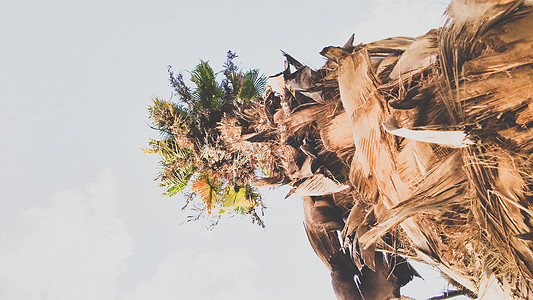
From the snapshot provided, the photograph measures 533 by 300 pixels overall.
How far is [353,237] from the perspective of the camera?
3.30m

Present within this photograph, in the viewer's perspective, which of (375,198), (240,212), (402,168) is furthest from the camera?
(240,212)

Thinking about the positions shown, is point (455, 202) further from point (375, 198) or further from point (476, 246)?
point (375, 198)

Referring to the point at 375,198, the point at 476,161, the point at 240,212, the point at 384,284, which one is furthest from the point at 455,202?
the point at 240,212

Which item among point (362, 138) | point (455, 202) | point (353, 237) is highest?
point (362, 138)

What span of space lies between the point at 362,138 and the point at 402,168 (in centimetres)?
31

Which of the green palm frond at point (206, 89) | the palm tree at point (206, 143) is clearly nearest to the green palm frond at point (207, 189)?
the palm tree at point (206, 143)

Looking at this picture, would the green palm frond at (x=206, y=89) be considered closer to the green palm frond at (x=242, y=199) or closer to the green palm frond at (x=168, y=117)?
the green palm frond at (x=168, y=117)

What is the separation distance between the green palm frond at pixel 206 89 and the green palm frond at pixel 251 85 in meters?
0.27

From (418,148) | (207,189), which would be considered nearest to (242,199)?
(207,189)

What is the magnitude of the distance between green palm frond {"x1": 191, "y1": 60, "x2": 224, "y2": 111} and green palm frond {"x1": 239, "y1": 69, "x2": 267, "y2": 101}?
267mm

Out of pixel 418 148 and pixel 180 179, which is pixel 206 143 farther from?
pixel 418 148

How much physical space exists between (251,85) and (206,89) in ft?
1.77

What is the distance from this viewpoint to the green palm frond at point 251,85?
4.74 m

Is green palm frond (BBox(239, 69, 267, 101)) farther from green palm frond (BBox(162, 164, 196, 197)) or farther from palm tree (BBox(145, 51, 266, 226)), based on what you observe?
green palm frond (BBox(162, 164, 196, 197))
